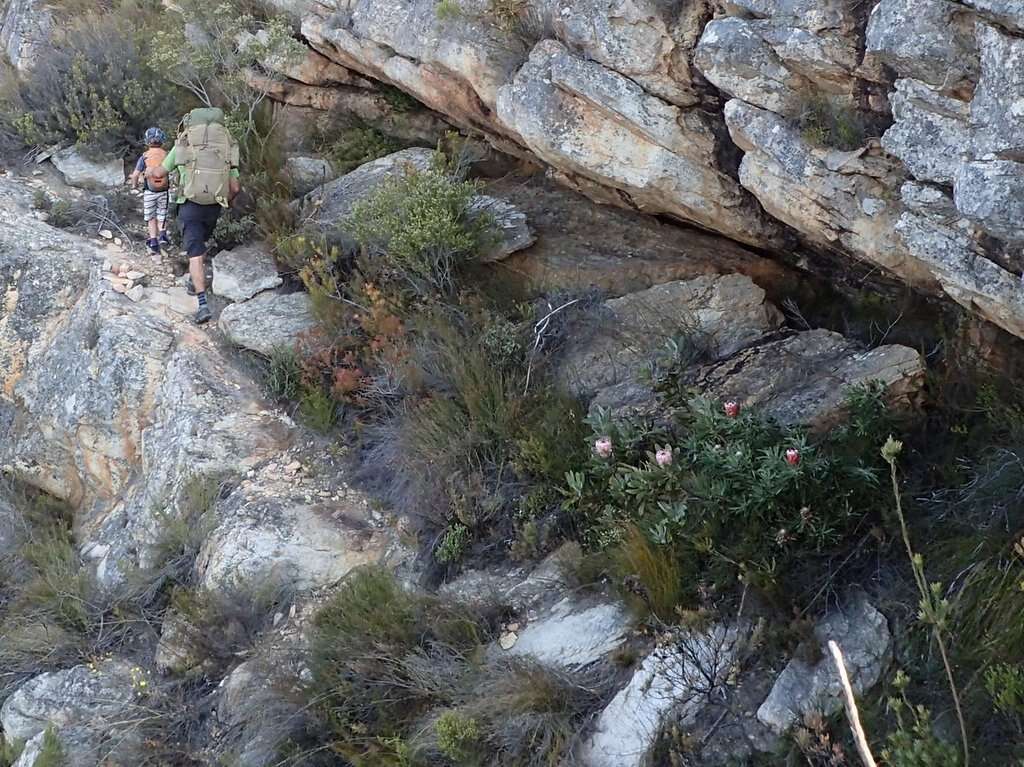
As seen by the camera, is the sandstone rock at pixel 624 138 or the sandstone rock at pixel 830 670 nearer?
the sandstone rock at pixel 830 670

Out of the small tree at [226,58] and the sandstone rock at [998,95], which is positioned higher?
the sandstone rock at [998,95]

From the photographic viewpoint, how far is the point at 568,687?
14.0ft

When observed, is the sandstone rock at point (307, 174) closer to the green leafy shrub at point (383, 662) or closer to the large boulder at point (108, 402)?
the large boulder at point (108, 402)

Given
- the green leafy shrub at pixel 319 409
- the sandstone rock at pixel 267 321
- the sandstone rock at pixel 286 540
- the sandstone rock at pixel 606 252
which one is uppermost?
the sandstone rock at pixel 606 252

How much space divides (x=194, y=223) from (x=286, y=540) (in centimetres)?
268

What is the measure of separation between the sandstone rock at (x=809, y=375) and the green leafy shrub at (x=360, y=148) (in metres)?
3.31

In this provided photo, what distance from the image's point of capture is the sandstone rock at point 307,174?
7336mm

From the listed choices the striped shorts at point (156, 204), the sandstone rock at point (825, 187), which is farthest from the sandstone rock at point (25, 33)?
the sandstone rock at point (825, 187)

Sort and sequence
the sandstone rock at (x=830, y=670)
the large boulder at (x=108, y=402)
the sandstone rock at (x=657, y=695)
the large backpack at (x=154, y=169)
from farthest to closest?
the large backpack at (x=154, y=169)
the large boulder at (x=108, y=402)
the sandstone rock at (x=657, y=695)
the sandstone rock at (x=830, y=670)

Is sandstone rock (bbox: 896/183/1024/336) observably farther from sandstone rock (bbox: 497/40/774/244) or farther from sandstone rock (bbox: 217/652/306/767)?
sandstone rock (bbox: 217/652/306/767)

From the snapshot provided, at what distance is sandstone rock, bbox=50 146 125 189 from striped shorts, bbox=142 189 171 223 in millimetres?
721

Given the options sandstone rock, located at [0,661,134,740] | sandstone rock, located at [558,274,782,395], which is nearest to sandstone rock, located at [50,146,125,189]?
sandstone rock, located at [0,661,134,740]

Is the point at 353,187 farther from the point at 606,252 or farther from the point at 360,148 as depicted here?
the point at 606,252

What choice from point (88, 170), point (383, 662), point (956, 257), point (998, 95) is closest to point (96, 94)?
point (88, 170)
